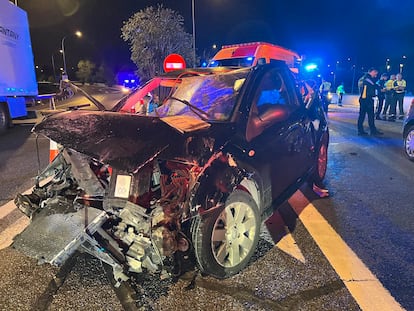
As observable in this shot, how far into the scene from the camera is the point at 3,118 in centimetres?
1107

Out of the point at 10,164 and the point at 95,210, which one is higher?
the point at 95,210

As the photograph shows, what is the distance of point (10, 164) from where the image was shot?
6594 mm

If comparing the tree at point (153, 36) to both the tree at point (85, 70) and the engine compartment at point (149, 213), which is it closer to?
the engine compartment at point (149, 213)

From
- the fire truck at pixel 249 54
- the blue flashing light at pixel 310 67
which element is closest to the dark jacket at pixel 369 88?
the fire truck at pixel 249 54

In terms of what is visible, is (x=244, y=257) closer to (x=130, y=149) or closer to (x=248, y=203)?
(x=248, y=203)

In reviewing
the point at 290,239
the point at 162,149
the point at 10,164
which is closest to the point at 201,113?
the point at 162,149

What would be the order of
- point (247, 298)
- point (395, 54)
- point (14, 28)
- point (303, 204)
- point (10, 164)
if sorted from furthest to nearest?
point (395, 54)
point (14, 28)
point (10, 164)
point (303, 204)
point (247, 298)

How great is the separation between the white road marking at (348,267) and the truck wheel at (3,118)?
10197 millimetres

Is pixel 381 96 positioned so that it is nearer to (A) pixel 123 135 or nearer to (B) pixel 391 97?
(B) pixel 391 97

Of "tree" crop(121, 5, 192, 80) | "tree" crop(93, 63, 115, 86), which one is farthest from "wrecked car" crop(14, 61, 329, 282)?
"tree" crop(93, 63, 115, 86)

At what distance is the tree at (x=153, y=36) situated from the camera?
21.5 metres

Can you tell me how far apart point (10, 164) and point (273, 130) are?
5.43 m

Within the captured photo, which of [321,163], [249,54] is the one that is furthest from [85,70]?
[321,163]

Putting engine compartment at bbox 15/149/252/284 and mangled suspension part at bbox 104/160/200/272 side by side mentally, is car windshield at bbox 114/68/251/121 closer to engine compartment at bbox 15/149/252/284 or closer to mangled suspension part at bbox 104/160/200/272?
engine compartment at bbox 15/149/252/284
